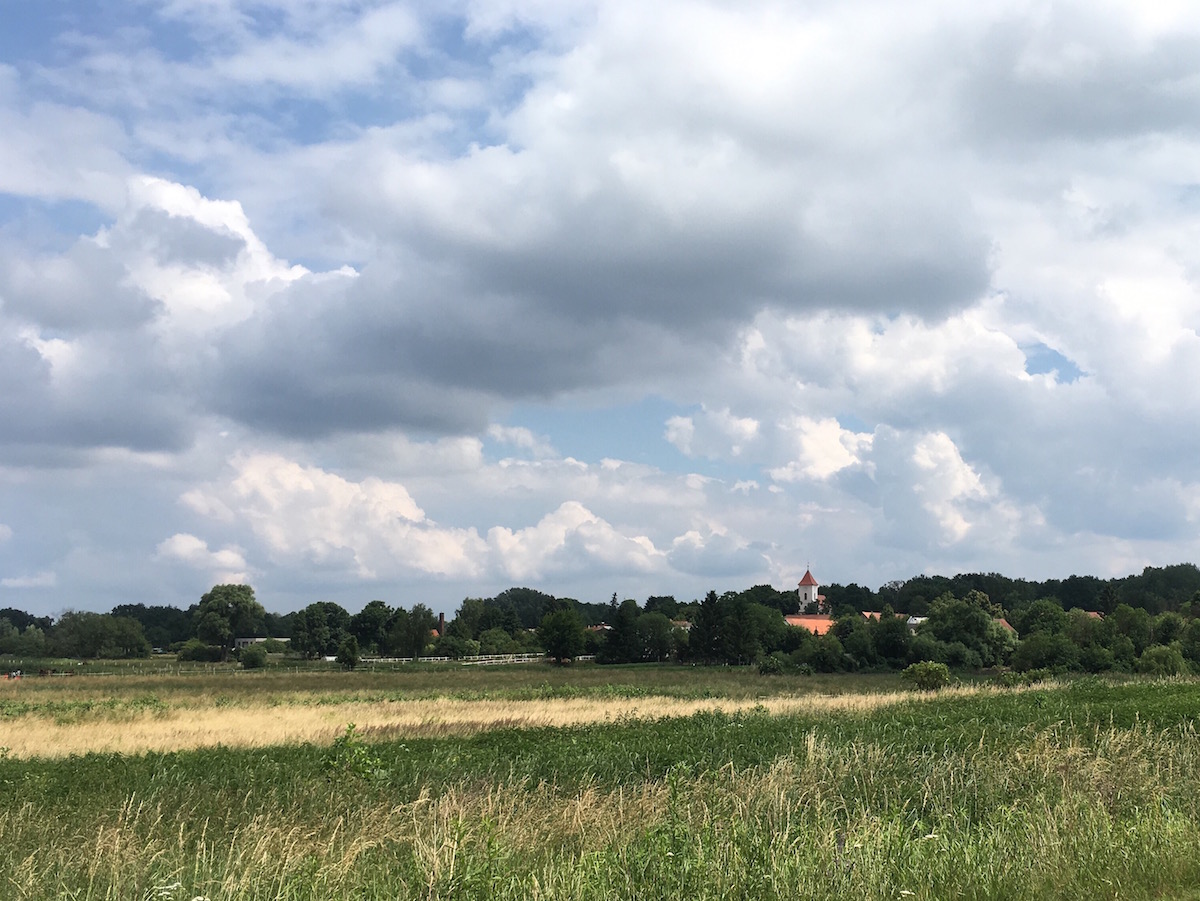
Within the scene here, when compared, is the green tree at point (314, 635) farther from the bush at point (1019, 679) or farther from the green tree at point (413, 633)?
the bush at point (1019, 679)

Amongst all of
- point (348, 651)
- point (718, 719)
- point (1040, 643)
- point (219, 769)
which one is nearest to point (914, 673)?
point (1040, 643)

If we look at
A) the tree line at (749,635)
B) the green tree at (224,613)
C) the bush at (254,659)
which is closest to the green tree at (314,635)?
the tree line at (749,635)

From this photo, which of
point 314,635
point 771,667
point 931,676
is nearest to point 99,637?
point 314,635

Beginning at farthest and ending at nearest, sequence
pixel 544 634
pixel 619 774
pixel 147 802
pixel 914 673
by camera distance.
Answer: pixel 544 634, pixel 914 673, pixel 619 774, pixel 147 802

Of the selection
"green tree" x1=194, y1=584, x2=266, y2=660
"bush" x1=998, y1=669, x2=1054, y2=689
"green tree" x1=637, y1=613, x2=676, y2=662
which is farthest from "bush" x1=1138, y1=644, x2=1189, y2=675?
"green tree" x1=194, y1=584, x2=266, y2=660

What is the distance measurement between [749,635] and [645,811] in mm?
113678

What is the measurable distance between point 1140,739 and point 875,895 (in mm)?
10752

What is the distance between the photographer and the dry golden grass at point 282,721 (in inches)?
1070

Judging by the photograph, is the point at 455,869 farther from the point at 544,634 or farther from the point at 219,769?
the point at 544,634

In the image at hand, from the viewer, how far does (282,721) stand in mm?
35344

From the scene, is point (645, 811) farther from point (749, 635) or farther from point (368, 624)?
point (368, 624)

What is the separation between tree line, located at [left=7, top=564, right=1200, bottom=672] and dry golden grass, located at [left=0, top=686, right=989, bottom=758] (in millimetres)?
45271

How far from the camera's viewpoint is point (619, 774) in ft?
57.3

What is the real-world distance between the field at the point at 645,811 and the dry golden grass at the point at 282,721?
Result: 2.90ft
